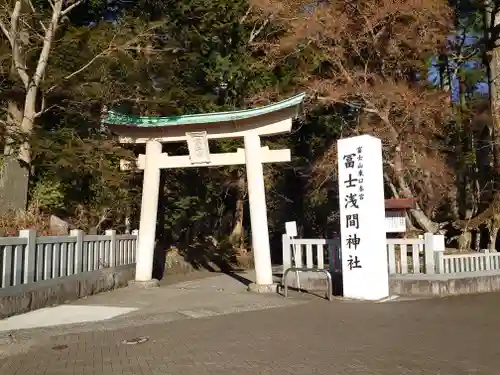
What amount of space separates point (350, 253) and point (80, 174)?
8.17 metres

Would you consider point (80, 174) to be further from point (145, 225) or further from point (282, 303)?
point (282, 303)

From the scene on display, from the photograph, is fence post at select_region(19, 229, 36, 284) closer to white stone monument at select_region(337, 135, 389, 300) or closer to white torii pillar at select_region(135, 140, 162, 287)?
white torii pillar at select_region(135, 140, 162, 287)

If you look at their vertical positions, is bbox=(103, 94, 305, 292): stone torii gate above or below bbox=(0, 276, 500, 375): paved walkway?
above

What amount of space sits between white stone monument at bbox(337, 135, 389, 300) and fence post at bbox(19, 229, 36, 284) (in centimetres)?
649

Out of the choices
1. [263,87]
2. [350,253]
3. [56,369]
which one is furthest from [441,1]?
[56,369]

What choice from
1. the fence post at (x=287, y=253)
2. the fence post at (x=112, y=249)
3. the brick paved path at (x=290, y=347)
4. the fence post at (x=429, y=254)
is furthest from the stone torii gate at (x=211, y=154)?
the fence post at (x=429, y=254)

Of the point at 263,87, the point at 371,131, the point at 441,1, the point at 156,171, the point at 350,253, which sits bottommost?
the point at 350,253

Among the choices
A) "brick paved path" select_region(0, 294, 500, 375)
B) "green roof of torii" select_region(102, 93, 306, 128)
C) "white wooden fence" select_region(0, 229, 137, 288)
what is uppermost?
"green roof of torii" select_region(102, 93, 306, 128)

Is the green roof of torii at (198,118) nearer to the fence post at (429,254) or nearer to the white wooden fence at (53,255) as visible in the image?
the white wooden fence at (53,255)

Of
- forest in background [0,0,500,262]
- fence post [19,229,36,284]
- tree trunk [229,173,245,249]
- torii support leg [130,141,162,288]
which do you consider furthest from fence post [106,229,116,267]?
tree trunk [229,173,245,249]

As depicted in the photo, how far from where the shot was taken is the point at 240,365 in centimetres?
595

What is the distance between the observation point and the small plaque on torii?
543 inches

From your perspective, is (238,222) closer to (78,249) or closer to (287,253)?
(287,253)

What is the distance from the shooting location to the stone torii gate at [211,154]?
1307 centimetres
